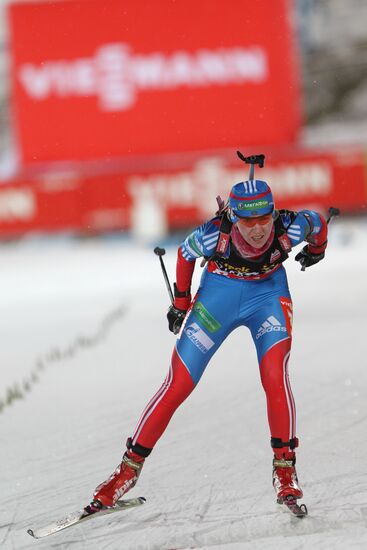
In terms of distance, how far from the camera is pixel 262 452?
19.1 ft

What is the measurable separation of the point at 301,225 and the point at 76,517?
1785 millimetres

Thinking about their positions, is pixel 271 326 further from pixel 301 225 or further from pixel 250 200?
pixel 250 200

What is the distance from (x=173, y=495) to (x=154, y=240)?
70.1 ft

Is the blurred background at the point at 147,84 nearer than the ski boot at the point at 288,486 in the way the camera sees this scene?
No

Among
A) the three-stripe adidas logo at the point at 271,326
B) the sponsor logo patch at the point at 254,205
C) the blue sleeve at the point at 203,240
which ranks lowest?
the three-stripe adidas logo at the point at 271,326

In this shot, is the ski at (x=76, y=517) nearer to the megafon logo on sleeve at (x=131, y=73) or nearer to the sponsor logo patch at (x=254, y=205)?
the sponsor logo patch at (x=254, y=205)

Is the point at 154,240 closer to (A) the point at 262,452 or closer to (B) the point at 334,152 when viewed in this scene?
(B) the point at 334,152

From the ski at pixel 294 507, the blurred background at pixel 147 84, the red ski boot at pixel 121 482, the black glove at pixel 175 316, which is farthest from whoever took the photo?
the blurred background at pixel 147 84

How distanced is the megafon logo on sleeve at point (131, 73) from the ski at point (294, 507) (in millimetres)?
22471

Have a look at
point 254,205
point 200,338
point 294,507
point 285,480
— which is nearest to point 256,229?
point 254,205

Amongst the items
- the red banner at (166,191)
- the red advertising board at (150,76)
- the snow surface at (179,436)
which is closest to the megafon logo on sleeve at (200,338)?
the snow surface at (179,436)

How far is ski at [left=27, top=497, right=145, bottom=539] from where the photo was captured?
464 cm

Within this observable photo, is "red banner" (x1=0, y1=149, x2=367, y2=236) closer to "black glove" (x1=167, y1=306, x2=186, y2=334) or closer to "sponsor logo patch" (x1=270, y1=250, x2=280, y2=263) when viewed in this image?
"black glove" (x1=167, y1=306, x2=186, y2=334)

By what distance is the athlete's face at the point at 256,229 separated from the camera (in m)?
4.72
